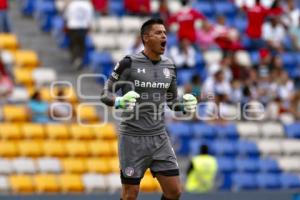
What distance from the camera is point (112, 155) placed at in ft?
58.0

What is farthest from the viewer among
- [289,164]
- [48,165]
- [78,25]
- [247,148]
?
[78,25]

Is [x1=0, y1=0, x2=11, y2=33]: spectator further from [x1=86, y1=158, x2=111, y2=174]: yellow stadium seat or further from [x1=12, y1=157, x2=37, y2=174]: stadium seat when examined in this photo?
[x1=86, y1=158, x2=111, y2=174]: yellow stadium seat

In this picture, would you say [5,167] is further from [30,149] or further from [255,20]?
[255,20]

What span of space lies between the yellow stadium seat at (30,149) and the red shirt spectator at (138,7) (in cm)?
448

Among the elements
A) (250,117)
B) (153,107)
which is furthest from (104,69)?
(153,107)

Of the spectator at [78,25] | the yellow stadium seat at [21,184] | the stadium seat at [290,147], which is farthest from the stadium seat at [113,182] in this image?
the stadium seat at [290,147]

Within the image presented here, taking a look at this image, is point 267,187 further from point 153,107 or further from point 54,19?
point 153,107

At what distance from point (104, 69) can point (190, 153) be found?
2.37m

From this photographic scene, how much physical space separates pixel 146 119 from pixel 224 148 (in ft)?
26.2

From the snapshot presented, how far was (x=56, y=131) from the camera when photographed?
17531 millimetres

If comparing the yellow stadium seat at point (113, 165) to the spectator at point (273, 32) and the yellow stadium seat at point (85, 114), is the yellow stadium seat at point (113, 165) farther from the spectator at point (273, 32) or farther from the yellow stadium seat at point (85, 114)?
the spectator at point (273, 32)

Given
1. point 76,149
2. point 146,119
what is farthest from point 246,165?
point 146,119

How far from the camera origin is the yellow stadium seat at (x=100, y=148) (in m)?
17.6

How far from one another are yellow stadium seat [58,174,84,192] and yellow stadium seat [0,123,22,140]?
1.04m
